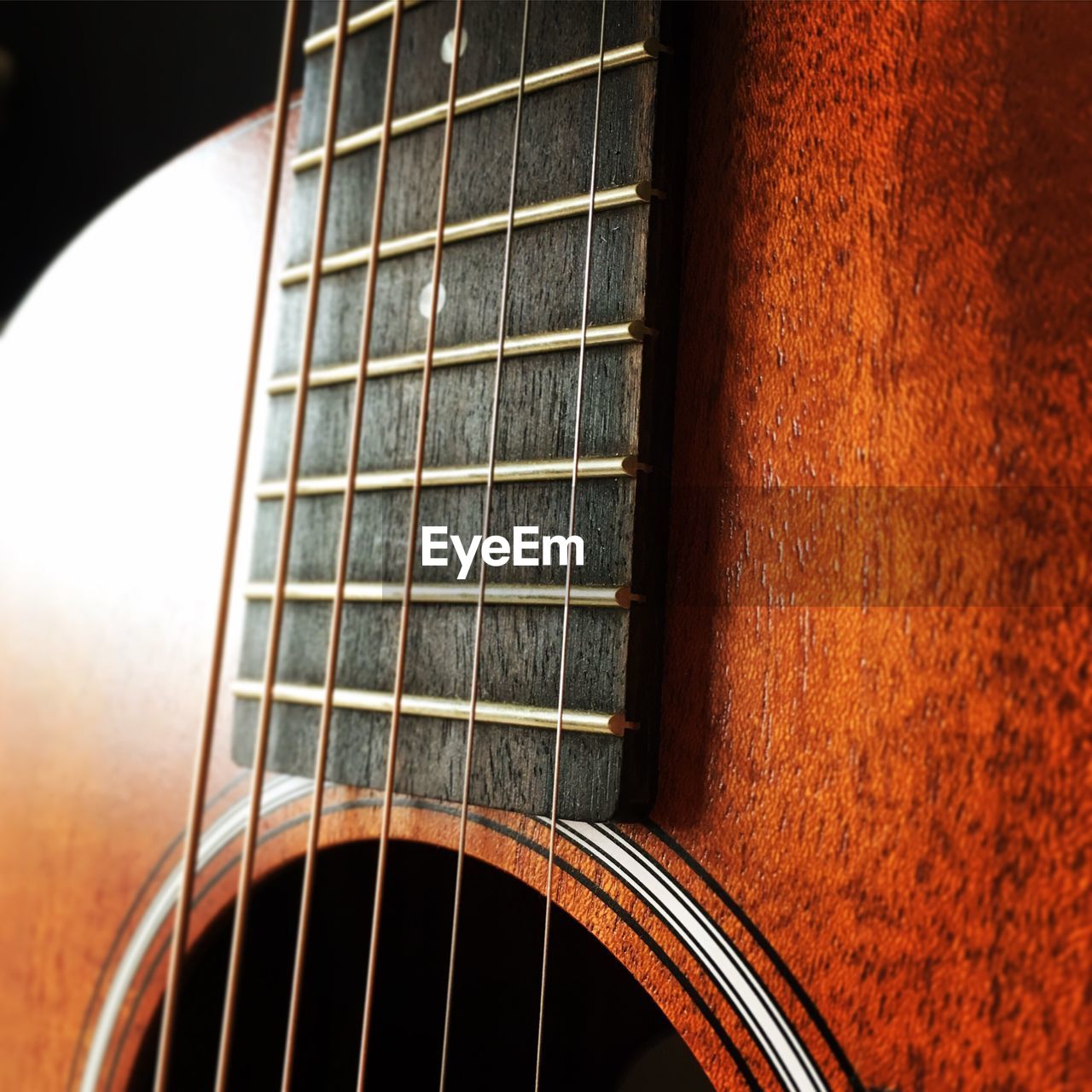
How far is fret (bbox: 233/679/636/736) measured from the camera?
0.44 meters

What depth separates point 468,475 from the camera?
50 cm

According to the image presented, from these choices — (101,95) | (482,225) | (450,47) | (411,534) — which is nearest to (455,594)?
(411,534)

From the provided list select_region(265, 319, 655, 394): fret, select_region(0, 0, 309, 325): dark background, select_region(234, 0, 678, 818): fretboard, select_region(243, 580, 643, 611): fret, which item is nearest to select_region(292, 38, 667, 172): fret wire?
select_region(234, 0, 678, 818): fretboard

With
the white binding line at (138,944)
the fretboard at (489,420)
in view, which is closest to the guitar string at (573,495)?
the fretboard at (489,420)

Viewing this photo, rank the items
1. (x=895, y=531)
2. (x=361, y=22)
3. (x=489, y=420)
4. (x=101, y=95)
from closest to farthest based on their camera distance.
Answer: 1. (x=895, y=531)
2. (x=489, y=420)
3. (x=361, y=22)
4. (x=101, y=95)

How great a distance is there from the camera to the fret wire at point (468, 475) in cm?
45

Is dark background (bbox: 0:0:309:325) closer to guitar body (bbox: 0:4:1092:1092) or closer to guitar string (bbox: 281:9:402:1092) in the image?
guitar string (bbox: 281:9:402:1092)

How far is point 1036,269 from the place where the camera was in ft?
1.25

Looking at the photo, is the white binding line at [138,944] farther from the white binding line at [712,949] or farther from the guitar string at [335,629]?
the white binding line at [712,949]

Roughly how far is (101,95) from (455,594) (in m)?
1.10

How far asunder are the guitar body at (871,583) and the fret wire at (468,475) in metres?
0.03

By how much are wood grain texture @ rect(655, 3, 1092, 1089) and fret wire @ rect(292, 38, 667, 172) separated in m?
Result: 0.04

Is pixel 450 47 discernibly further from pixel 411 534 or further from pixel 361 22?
pixel 411 534

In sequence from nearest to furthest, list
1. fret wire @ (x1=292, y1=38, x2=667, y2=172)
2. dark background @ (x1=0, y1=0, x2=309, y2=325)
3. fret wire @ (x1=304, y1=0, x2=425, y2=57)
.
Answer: fret wire @ (x1=292, y1=38, x2=667, y2=172), fret wire @ (x1=304, y1=0, x2=425, y2=57), dark background @ (x1=0, y1=0, x2=309, y2=325)
